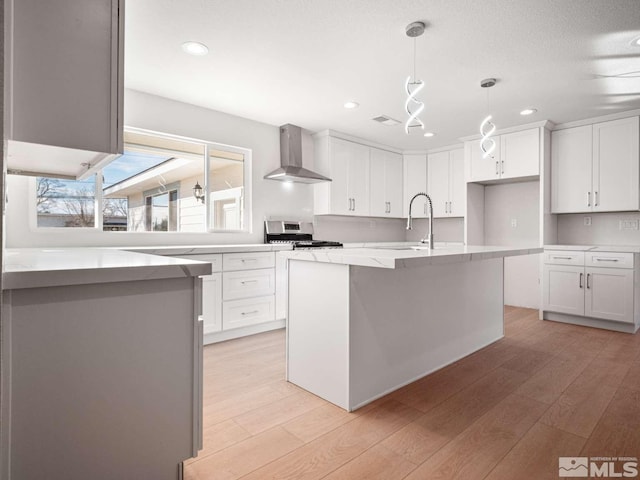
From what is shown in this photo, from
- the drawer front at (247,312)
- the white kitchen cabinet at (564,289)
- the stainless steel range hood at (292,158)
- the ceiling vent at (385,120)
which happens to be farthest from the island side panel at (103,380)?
the white kitchen cabinet at (564,289)

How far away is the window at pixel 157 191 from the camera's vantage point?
3.15 metres

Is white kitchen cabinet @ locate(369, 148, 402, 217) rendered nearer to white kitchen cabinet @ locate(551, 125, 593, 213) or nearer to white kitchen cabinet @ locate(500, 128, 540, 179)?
white kitchen cabinet @ locate(500, 128, 540, 179)

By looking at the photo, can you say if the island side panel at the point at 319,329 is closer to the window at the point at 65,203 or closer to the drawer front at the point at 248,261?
the drawer front at the point at 248,261

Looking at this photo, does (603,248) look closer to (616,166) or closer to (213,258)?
(616,166)

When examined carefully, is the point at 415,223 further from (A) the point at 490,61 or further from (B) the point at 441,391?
(B) the point at 441,391

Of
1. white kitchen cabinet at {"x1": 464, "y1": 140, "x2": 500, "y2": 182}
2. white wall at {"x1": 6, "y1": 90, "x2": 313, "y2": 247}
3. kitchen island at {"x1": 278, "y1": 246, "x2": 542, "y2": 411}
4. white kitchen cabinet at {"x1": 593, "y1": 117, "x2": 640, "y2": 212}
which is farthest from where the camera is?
white kitchen cabinet at {"x1": 464, "y1": 140, "x2": 500, "y2": 182}

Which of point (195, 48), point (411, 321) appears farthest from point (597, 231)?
point (195, 48)

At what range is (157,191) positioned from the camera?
384cm

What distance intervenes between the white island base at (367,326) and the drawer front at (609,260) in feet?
6.84

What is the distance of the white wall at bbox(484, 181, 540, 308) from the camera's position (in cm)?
482

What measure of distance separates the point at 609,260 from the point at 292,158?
11.9ft

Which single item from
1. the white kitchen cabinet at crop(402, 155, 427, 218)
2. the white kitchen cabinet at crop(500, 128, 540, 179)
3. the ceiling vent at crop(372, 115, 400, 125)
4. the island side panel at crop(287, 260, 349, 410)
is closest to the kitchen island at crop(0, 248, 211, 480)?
the island side panel at crop(287, 260, 349, 410)

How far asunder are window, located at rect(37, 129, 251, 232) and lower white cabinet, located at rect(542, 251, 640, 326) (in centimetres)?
363

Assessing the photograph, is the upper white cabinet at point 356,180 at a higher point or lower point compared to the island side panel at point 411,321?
higher
